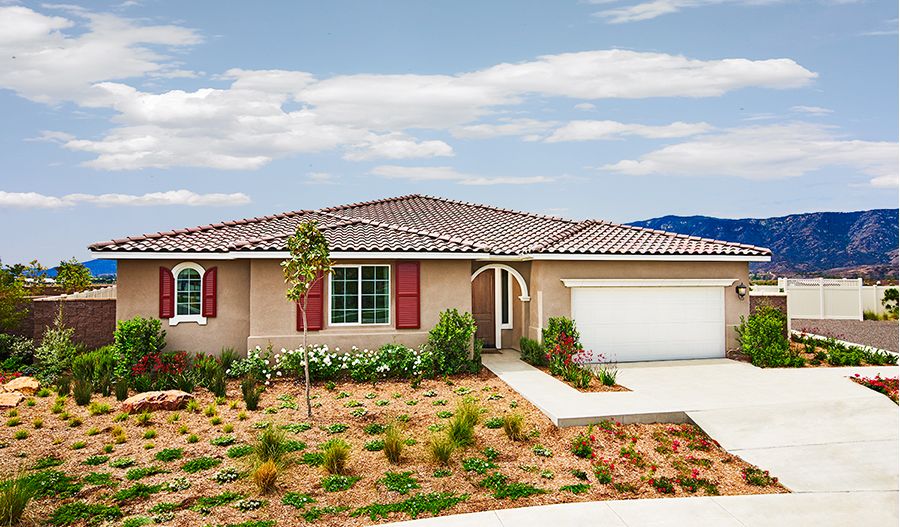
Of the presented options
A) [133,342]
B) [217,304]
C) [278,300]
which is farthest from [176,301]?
[278,300]

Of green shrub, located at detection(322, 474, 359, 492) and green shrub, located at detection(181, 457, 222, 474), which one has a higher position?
green shrub, located at detection(181, 457, 222, 474)

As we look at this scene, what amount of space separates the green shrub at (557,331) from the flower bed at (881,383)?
561 cm

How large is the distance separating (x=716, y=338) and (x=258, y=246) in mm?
11443

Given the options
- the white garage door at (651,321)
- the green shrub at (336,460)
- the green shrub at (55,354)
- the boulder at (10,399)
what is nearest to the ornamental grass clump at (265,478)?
the green shrub at (336,460)

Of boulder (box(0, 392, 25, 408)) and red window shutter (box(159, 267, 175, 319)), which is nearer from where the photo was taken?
boulder (box(0, 392, 25, 408))

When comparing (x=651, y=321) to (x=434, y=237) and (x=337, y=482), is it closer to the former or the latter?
(x=434, y=237)

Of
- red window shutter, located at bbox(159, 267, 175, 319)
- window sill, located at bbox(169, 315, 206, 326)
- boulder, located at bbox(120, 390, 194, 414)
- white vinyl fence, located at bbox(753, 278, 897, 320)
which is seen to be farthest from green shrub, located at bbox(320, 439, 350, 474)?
white vinyl fence, located at bbox(753, 278, 897, 320)

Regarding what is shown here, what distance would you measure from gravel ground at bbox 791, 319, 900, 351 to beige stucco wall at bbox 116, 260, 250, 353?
1802 centimetres

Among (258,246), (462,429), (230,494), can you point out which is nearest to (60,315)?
(258,246)

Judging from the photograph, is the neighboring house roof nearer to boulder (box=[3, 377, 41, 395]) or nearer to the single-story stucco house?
the single-story stucco house

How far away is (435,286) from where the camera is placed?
1454 cm

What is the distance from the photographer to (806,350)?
16562 mm

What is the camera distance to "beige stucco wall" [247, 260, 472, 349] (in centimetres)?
1381

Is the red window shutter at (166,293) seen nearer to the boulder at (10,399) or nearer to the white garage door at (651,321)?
the boulder at (10,399)
